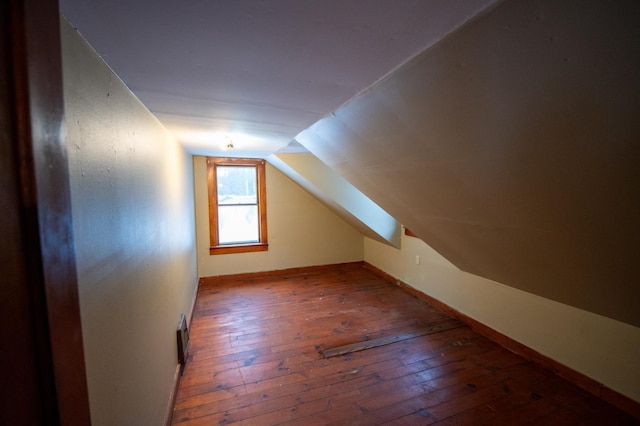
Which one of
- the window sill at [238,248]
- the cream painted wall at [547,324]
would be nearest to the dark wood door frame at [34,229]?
the cream painted wall at [547,324]

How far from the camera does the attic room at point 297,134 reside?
37 centimetres

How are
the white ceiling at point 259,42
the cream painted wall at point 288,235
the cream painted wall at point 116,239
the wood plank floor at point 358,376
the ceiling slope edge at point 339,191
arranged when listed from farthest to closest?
the cream painted wall at point 288,235, the ceiling slope edge at point 339,191, the wood plank floor at point 358,376, the cream painted wall at point 116,239, the white ceiling at point 259,42

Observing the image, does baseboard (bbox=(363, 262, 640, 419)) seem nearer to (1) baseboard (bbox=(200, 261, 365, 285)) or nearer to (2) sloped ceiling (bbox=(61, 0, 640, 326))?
(2) sloped ceiling (bbox=(61, 0, 640, 326))

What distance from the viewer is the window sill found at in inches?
163

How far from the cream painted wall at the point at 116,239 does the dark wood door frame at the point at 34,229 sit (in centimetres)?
39

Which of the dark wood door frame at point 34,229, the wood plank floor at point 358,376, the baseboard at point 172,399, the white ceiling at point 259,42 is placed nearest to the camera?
the dark wood door frame at point 34,229

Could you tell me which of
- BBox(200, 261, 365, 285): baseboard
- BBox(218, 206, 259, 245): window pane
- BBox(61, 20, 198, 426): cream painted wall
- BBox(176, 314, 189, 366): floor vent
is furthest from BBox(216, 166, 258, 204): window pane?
BBox(61, 20, 198, 426): cream painted wall

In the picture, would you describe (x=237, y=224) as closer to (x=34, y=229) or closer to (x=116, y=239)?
(x=116, y=239)

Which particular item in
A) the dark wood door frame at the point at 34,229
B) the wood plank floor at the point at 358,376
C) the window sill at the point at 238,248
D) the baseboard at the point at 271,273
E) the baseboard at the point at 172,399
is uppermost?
the dark wood door frame at the point at 34,229

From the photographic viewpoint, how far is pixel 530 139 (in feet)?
2.96

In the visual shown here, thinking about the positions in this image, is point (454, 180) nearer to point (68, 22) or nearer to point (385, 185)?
point (385, 185)

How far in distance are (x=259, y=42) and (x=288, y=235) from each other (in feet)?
12.7

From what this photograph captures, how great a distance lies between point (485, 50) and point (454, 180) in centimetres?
74

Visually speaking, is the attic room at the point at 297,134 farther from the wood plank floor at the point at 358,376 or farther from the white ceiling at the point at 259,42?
the wood plank floor at the point at 358,376
